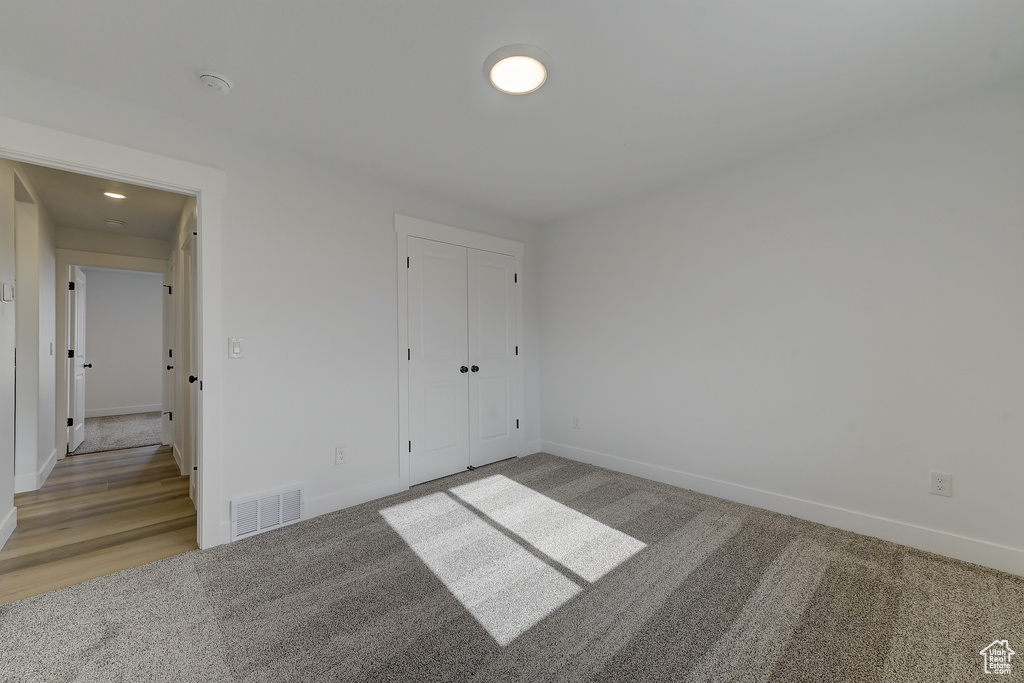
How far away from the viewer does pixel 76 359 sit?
4914mm

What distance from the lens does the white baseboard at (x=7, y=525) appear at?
8.35 ft

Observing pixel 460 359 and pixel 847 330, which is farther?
pixel 460 359

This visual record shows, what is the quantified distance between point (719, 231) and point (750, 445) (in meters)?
1.61

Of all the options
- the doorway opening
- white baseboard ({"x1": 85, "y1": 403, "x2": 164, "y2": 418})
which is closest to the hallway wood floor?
the doorway opening

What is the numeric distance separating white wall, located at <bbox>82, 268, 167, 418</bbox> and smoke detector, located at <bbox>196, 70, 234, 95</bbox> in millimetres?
7135

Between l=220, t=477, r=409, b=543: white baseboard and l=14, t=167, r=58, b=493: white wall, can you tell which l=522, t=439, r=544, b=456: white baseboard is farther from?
l=14, t=167, r=58, b=493: white wall

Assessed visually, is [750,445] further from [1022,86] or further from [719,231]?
[1022,86]

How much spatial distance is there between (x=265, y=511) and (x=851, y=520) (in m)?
3.69

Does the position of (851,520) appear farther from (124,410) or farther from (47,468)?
(124,410)

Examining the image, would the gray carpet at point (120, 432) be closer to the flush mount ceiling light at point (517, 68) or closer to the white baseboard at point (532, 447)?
the white baseboard at point (532, 447)

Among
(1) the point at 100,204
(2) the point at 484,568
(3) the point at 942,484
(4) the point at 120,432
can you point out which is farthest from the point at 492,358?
(4) the point at 120,432

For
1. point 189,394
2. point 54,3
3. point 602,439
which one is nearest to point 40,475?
point 189,394

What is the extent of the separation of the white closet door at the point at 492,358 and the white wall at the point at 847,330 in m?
1.07

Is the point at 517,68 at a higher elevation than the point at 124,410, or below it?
higher
